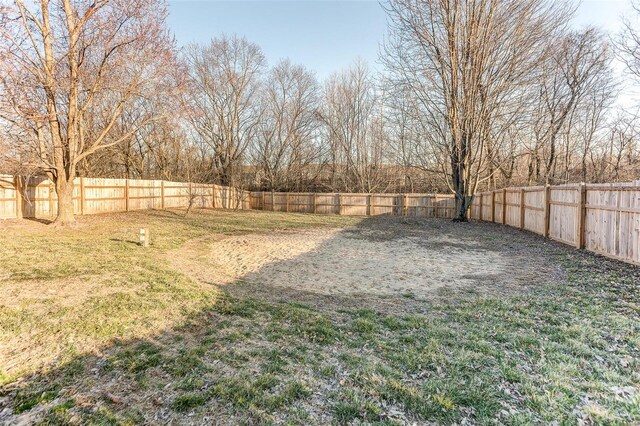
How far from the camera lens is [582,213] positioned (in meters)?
7.01

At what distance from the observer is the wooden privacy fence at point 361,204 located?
1822 cm

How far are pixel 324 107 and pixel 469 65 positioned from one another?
13785 millimetres

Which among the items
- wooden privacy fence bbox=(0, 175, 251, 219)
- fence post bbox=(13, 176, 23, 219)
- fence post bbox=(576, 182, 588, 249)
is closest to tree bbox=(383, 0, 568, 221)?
fence post bbox=(576, 182, 588, 249)

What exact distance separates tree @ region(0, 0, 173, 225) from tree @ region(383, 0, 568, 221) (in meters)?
9.48

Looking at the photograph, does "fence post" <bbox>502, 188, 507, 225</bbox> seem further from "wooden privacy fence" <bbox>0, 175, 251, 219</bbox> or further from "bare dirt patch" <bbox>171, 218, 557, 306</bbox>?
"wooden privacy fence" <bbox>0, 175, 251, 219</bbox>

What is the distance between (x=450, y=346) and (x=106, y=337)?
3.26 meters

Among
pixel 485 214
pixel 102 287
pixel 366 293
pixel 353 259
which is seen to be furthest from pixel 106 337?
pixel 485 214

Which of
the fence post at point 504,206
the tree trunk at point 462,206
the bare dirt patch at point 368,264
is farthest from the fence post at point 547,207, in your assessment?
the tree trunk at point 462,206

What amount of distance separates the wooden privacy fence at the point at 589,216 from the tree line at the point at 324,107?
4203mm

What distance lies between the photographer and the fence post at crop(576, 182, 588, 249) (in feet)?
22.7

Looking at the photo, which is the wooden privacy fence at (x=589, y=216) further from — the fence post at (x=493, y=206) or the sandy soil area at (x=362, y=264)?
the fence post at (x=493, y=206)

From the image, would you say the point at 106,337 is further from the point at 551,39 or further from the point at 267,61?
the point at 267,61

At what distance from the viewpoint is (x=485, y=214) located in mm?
15125

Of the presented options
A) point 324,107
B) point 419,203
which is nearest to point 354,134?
point 324,107
